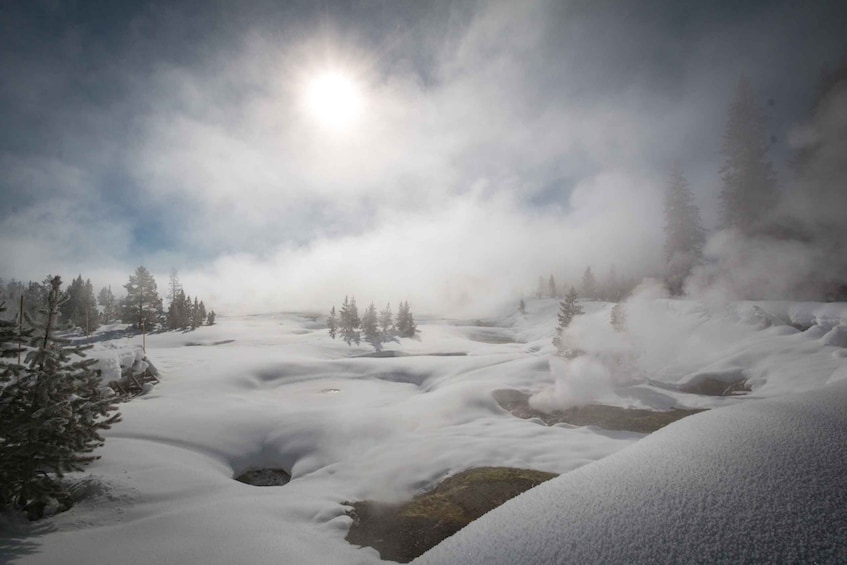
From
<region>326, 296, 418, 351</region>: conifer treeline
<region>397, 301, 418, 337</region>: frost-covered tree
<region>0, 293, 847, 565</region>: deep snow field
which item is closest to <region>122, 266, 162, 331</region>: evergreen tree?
<region>326, 296, 418, 351</region>: conifer treeline

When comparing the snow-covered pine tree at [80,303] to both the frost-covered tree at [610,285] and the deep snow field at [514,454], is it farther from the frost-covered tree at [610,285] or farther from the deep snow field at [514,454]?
the frost-covered tree at [610,285]

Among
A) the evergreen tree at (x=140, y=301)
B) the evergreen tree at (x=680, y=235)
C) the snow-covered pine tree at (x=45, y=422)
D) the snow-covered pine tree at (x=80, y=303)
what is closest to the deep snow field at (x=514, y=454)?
the snow-covered pine tree at (x=45, y=422)

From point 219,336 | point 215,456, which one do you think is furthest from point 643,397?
point 219,336

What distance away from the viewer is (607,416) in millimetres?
14984

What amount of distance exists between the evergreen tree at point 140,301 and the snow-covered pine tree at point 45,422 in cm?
6259

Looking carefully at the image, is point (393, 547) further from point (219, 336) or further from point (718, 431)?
point (219, 336)

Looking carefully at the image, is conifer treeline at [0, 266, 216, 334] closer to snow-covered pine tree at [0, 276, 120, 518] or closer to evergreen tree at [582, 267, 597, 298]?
snow-covered pine tree at [0, 276, 120, 518]

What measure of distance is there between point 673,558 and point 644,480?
108 centimetres

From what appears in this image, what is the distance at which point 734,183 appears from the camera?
27.7 meters

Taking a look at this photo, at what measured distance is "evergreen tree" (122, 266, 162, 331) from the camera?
5541cm

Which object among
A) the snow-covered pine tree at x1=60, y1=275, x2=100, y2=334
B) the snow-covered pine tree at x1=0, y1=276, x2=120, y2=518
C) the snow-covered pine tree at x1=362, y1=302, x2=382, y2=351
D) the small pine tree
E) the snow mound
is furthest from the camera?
the snow-covered pine tree at x1=60, y1=275, x2=100, y2=334

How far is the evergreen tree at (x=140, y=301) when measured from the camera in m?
55.4

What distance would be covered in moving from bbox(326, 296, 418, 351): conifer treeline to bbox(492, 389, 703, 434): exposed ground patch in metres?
31.6

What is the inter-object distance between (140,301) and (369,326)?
40.0m
